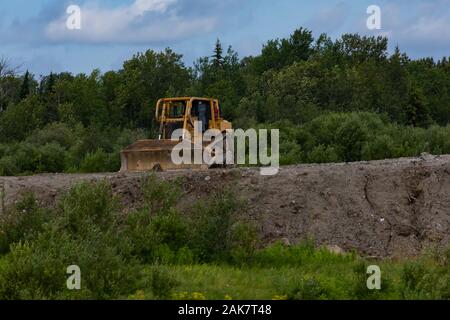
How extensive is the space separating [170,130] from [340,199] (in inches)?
299

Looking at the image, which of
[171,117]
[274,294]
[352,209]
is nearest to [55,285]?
[274,294]

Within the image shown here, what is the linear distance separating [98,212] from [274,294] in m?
4.31

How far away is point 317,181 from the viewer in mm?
18438

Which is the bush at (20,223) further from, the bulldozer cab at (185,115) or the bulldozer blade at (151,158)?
the bulldozer cab at (185,115)

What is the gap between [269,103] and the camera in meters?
59.5

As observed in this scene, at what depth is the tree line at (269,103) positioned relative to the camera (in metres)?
36.6

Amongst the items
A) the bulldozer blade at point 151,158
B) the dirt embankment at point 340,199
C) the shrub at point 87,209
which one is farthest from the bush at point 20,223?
the bulldozer blade at point 151,158

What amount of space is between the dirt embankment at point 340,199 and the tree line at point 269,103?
14100 millimetres

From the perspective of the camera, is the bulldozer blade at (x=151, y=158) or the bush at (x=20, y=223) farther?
the bulldozer blade at (x=151, y=158)

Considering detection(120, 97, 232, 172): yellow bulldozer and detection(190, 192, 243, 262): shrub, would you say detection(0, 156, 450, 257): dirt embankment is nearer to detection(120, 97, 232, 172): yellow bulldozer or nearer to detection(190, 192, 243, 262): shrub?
detection(190, 192, 243, 262): shrub

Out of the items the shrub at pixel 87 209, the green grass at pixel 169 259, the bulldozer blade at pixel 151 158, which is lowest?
the green grass at pixel 169 259

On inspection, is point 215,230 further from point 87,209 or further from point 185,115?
point 185,115

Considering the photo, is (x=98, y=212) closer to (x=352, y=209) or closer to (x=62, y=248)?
(x=62, y=248)

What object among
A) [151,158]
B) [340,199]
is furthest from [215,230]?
[151,158]
